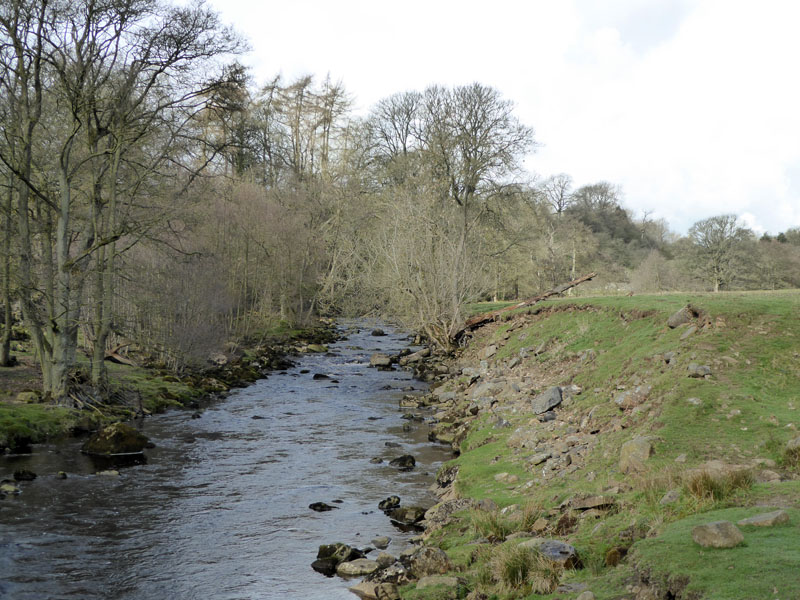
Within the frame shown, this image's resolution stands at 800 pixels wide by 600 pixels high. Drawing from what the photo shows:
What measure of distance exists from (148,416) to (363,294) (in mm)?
21560

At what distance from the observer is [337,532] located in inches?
388

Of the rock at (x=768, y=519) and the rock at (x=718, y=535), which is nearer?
the rock at (x=718, y=535)

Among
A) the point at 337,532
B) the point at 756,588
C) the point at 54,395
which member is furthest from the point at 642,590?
the point at 54,395

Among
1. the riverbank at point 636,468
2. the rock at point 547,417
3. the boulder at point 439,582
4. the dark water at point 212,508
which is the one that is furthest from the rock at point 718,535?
the rock at point 547,417

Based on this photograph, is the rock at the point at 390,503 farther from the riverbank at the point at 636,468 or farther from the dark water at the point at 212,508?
the riverbank at the point at 636,468

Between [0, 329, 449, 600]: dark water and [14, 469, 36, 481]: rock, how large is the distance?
0.53 ft

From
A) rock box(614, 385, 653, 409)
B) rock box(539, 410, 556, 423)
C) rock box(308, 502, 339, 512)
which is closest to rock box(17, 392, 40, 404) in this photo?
rock box(308, 502, 339, 512)

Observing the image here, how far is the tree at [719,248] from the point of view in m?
42.2

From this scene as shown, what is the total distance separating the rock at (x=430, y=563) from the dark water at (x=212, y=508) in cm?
85

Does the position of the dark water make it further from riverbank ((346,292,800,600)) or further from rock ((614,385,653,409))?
rock ((614,385,653,409))

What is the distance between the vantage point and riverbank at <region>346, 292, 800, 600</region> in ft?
17.7

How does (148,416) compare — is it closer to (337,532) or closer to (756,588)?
(337,532)

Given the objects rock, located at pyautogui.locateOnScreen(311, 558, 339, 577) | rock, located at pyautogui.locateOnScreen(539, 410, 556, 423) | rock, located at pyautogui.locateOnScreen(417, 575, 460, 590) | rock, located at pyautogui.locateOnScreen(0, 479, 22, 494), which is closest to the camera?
rock, located at pyautogui.locateOnScreen(417, 575, 460, 590)

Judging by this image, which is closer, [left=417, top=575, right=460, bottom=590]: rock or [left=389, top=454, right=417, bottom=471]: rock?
[left=417, top=575, right=460, bottom=590]: rock
